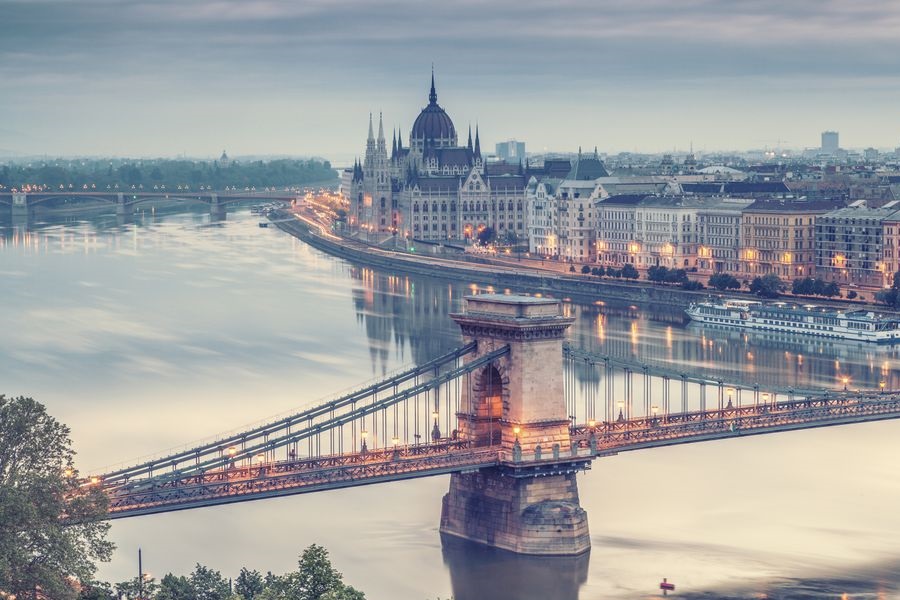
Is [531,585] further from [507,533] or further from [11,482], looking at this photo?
[11,482]

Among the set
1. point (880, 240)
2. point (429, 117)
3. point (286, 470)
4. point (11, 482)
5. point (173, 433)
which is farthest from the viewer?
point (429, 117)

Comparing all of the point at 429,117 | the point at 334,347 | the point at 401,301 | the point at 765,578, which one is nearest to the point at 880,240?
the point at 401,301

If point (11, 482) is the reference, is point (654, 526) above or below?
below

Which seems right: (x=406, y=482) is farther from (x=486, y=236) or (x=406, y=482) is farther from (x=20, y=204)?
(x=20, y=204)

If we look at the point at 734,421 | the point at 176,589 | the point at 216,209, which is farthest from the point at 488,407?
the point at 216,209

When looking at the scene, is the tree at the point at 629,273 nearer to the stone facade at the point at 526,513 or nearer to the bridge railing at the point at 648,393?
the bridge railing at the point at 648,393

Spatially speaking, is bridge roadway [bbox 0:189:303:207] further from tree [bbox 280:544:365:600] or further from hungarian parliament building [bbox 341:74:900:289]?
tree [bbox 280:544:365:600]

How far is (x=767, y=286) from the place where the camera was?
73875 mm

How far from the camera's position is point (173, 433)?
140ft

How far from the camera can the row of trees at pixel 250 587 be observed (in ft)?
81.0

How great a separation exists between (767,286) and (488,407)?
41.8 meters

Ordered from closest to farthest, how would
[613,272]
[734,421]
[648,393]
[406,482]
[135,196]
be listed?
[734,421], [406,482], [648,393], [613,272], [135,196]

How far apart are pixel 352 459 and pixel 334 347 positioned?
1111 inches

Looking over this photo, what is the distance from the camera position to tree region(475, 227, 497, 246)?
103 meters
